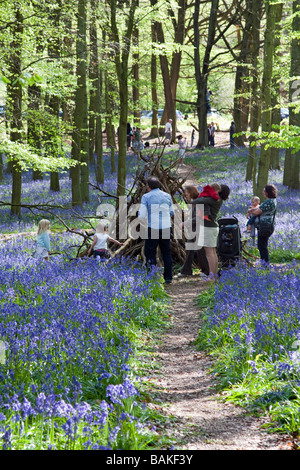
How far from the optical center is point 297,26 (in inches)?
705

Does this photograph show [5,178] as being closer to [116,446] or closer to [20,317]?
[20,317]

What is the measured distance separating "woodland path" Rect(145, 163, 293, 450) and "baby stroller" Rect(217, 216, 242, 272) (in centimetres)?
334

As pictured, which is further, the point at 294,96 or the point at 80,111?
the point at 294,96

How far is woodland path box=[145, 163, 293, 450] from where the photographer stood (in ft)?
12.6

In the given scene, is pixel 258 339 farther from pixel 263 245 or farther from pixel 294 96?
pixel 294 96

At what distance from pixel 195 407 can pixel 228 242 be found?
20.0 ft

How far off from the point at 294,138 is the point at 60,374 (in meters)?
6.87

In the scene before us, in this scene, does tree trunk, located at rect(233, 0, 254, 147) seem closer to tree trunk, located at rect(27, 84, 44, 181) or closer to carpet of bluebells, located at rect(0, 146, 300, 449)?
tree trunk, located at rect(27, 84, 44, 181)

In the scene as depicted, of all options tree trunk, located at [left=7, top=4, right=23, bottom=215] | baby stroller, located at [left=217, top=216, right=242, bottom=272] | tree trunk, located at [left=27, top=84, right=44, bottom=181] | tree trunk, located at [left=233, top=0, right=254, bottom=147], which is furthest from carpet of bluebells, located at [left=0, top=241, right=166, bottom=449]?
tree trunk, located at [left=233, top=0, right=254, bottom=147]

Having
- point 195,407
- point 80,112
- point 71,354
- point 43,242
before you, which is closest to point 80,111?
point 80,112

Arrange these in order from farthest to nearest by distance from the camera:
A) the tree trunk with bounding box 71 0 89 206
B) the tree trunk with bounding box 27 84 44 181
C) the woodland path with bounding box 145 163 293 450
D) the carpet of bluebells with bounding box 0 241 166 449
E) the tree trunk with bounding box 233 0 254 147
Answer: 1. the tree trunk with bounding box 233 0 254 147
2. the tree trunk with bounding box 27 84 44 181
3. the tree trunk with bounding box 71 0 89 206
4. the woodland path with bounding box 145 163 293 450
5. the carpet of bluebells with bounding box 0 241 166 449

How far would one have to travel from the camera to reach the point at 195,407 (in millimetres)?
4648

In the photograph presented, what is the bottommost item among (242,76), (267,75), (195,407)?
(195,407)

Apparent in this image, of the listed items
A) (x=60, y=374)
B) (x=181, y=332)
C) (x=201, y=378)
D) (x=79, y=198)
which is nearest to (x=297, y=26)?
(x=79, y=198)
